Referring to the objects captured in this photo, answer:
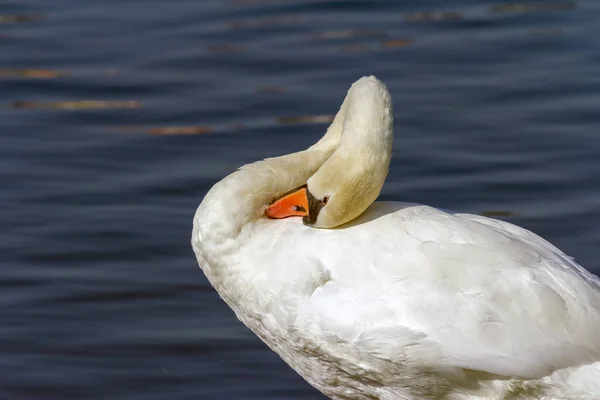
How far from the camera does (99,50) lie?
41.3 ft

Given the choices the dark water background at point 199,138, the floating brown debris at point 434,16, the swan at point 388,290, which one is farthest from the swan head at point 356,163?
the floating brown debris at point 434,16

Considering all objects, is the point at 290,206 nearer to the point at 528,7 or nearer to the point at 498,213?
the point at 498,213

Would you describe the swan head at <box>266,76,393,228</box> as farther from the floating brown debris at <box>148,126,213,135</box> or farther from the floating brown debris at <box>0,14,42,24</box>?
the floating brown debris at <box>0,14,42,24</box>

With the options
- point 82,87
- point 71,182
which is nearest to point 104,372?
point 71,182

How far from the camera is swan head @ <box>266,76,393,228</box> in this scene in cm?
580

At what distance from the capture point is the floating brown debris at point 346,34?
1293cm

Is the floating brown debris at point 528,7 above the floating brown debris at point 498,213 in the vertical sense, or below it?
above

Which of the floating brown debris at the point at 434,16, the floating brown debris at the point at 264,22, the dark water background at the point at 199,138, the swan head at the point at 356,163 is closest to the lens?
the swan head at the point at 356,163

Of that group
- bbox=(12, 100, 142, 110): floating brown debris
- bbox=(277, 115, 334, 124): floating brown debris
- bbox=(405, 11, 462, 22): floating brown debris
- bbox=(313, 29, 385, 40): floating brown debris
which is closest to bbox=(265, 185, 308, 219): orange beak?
bbox=(277, 115, 334, 124): floating brown debris

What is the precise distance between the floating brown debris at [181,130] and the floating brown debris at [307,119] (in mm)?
577

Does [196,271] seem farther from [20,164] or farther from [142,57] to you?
[142,57]

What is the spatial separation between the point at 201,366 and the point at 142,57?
532 centimetres

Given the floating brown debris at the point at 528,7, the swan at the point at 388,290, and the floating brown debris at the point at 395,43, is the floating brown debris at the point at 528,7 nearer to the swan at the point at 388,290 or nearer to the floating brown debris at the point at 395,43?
the floating brown debris at the point at 395,43

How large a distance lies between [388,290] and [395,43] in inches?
282
